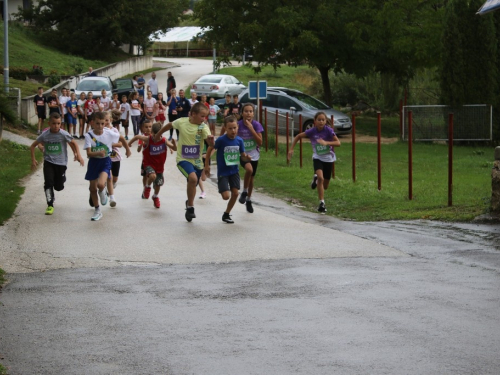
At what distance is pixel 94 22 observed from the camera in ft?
196

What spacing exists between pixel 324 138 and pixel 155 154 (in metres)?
2.79

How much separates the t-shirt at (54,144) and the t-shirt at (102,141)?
544 millimetres

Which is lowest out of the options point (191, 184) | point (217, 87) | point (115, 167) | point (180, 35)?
point (191, 184)

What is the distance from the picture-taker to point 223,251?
10680 millimetres

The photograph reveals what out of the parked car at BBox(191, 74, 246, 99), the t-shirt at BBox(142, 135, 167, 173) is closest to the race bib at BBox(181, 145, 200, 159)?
the t-shirt at BBox(142, 135, 167, 173)

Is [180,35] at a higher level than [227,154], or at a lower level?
higher

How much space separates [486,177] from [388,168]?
10.8 feet

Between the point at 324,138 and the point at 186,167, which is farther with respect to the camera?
the point at 324,138

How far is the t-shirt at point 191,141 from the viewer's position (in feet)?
43.6

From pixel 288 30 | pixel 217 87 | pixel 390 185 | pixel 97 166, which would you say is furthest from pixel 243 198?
pixel 217 87

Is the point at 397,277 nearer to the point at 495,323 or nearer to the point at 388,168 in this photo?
the point at 495,323

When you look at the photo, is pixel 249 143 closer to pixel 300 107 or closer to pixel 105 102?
pixel 105 102

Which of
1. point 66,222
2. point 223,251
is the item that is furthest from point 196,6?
point 223,251

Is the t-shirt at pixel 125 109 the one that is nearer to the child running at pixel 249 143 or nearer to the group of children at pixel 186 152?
the group of children at pixel 186 152
